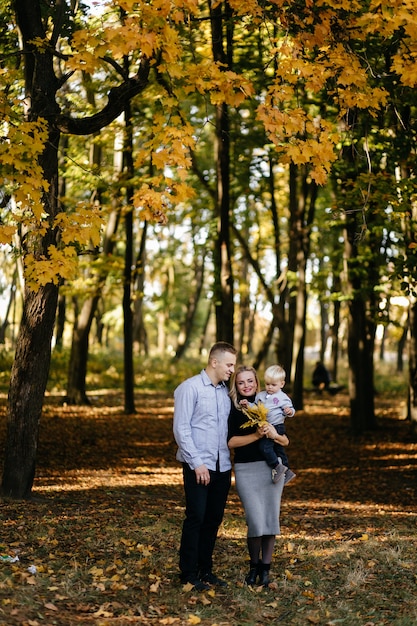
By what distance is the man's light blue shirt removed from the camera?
6.04 metres

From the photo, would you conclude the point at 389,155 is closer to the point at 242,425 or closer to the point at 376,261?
the point at 376,261

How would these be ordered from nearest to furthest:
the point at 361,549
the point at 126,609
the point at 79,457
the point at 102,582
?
the point at 126,609 < the point at 102,582 < the point at 361,549 < the point at 79,457

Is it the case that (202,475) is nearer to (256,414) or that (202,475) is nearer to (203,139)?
(256,414)

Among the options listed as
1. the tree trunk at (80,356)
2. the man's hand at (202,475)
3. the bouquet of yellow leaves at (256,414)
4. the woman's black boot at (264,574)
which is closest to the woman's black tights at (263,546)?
the woman's black boot at (264,574)

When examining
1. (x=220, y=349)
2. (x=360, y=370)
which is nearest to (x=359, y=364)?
→ (x=360, y=370)

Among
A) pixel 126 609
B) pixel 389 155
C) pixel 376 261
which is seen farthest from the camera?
pixel 376 261

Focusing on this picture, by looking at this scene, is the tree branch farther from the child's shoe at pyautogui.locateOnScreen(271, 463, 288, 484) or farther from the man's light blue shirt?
the child's shoe at pyautogui.locateOnScreen(271, 463, 288, 484)

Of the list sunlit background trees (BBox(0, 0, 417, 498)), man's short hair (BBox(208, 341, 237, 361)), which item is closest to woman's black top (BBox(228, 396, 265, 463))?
man's short hair (BBox(208, 341, 237, 361))

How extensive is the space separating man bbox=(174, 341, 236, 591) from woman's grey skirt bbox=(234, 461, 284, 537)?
166mm

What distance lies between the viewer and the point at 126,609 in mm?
5938

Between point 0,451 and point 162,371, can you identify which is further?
point 162,371

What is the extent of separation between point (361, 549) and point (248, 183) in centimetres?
1545

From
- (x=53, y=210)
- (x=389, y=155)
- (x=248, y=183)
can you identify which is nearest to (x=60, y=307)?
(x=248, y=183)

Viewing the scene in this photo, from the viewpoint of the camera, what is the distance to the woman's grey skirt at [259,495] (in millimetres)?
6379
